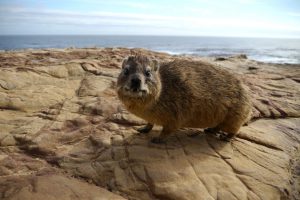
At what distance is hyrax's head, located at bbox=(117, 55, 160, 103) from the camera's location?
459 cm

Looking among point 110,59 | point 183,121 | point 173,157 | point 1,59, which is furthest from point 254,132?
point 1,59

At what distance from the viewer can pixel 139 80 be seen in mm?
4594

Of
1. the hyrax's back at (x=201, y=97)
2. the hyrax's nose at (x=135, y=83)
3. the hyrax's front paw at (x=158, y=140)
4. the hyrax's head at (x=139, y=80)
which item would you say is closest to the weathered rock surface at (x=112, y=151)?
the hyrax's front paw at (x=158, y=140)

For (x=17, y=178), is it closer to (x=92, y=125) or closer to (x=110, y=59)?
(x=92, y=125)

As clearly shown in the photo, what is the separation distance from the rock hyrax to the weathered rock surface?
324mm

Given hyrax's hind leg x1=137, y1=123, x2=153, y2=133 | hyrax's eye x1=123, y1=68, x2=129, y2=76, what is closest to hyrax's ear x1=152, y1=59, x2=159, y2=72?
hyrax's eye x1=123, y1=68, x2=129, y2=76

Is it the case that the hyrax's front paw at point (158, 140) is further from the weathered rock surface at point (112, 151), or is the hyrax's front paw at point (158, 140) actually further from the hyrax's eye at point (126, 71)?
the hyrax's eye at point (126, 71)

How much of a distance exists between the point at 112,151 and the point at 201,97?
67.1 inches

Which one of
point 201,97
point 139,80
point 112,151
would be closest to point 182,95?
point 201,97

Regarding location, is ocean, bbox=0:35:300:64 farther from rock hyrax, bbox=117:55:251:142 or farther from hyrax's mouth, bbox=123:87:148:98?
hyrax's mouth, bbox=123:87:148:98

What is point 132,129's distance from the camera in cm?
561

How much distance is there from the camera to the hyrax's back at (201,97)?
204 inches

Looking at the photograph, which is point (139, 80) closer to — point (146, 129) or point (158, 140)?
point (158, 140)

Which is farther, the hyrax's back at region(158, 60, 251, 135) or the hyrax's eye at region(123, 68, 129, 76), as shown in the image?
the hyrax's back at region(158, 60, 251, 135)
